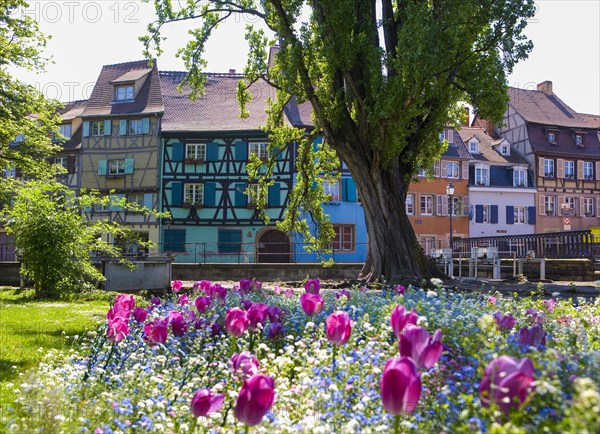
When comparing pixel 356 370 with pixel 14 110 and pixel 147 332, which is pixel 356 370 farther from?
pixel 14 110

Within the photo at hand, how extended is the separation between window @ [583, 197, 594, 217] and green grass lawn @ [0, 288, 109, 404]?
39482mm

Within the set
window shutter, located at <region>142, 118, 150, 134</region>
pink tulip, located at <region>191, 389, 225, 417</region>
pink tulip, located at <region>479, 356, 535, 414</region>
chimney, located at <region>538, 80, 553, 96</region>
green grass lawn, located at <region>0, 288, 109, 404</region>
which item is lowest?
green grass lawn, located at <region>0, 288, 109, 404</region>

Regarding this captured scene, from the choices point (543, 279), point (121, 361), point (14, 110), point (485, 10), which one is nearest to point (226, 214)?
point (14, 110)

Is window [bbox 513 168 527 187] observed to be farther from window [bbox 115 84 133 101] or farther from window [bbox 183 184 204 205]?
window [bbox 115 84 133 101]

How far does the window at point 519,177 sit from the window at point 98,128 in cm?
2581

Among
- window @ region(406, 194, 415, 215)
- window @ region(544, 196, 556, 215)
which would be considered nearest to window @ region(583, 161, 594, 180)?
window @ region(544, 196, 556, 215)

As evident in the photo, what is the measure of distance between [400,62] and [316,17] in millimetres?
2535

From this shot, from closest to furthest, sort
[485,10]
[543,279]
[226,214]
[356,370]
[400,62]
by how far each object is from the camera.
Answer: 1. [356,370]
2. [400,62]
3. [485,10]
4. [543,279]
5. [226,214]

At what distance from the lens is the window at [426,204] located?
1660 inches

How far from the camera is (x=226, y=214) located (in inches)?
1460

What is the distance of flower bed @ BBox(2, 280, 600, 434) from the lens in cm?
215

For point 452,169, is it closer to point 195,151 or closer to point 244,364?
point 195,151

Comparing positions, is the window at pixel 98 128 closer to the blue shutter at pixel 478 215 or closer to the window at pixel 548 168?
the blue shutter at pixel 478 215

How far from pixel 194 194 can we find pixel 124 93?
7.96 metres
